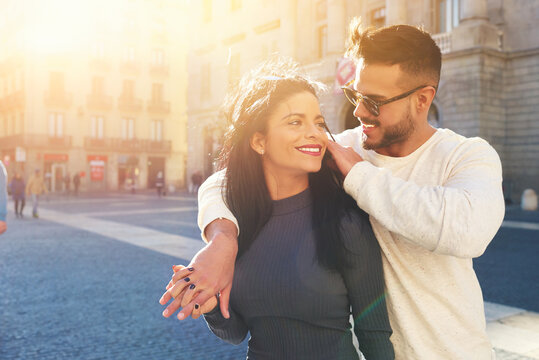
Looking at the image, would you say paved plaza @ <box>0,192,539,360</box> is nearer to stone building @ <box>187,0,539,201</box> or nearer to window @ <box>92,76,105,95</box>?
stone building @ <box>187,0,539,201</box>

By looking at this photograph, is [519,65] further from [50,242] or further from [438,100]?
[50,242]

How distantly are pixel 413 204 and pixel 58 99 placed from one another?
1816 inches

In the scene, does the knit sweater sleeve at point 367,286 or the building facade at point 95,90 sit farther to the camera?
the building facade at point 95,90

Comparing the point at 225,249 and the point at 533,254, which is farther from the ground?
the point at 225,249

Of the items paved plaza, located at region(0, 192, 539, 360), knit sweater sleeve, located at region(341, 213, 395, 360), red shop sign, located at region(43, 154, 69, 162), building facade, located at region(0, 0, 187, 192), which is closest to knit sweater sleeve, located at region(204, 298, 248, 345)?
knit sweater sleeve, located at region(341, 213, 395, 360)

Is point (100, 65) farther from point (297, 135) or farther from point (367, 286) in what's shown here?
point (367, 286)

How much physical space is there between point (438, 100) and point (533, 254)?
42.8 ft

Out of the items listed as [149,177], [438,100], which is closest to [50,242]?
[438,100]

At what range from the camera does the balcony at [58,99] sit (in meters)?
43.0

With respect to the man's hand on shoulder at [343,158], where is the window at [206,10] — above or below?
above

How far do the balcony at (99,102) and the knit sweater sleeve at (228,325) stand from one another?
4604cm

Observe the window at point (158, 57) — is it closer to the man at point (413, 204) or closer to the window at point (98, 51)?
the window at point (98, 51)

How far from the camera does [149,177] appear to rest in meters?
48.3

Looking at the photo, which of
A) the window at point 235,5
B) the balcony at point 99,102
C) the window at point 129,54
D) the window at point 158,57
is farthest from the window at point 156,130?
the window at point 235,5
